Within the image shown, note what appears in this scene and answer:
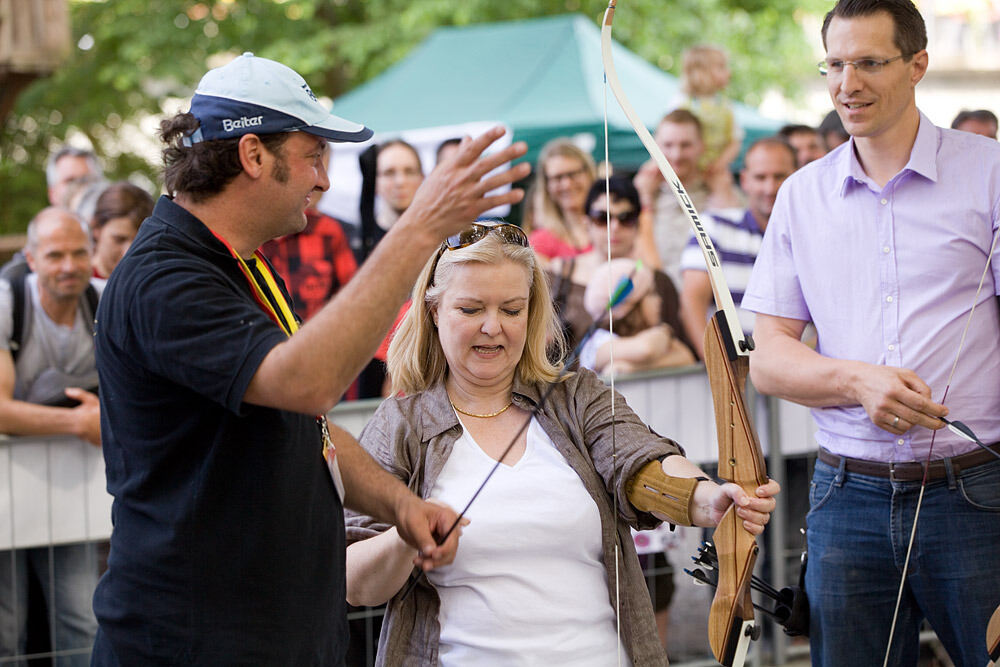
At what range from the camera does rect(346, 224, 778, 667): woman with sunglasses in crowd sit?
93.2 inches

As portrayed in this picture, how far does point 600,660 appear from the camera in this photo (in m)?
2.39

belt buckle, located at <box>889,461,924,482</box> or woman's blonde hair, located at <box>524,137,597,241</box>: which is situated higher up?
woman's blonde hair, located at <box>524,137,597,241</box>

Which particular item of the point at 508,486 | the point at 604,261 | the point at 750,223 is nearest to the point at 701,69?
the point at 750,223

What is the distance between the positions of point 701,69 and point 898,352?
14.3 feet

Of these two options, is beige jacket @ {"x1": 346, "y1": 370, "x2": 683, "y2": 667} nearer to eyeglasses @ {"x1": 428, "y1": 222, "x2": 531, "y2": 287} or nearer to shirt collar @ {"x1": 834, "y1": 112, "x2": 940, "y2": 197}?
eyeglasses @ {"x1": 428, "y1": 222, "x2": 531, "y2": 287}

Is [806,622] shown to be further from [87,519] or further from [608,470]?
[87,519]

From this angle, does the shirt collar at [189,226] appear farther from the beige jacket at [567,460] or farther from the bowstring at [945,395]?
the bowstring at [945,395]

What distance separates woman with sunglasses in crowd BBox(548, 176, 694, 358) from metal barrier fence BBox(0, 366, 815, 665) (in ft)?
1.88

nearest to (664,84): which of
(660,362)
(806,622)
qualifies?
(660,362)

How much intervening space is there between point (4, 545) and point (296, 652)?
207cm

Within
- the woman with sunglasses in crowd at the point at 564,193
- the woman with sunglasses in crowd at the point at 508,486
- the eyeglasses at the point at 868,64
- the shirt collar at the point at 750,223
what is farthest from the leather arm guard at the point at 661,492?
the woman with sunglasses in crowd at the point at 564,193

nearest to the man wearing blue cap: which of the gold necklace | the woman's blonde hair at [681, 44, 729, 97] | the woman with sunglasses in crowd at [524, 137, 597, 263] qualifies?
the gold necklace

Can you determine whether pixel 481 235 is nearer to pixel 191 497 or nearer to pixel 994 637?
pixel 191 497

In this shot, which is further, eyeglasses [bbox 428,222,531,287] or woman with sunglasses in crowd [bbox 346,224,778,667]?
eyeglasses [bbox 428,222,531,287]
